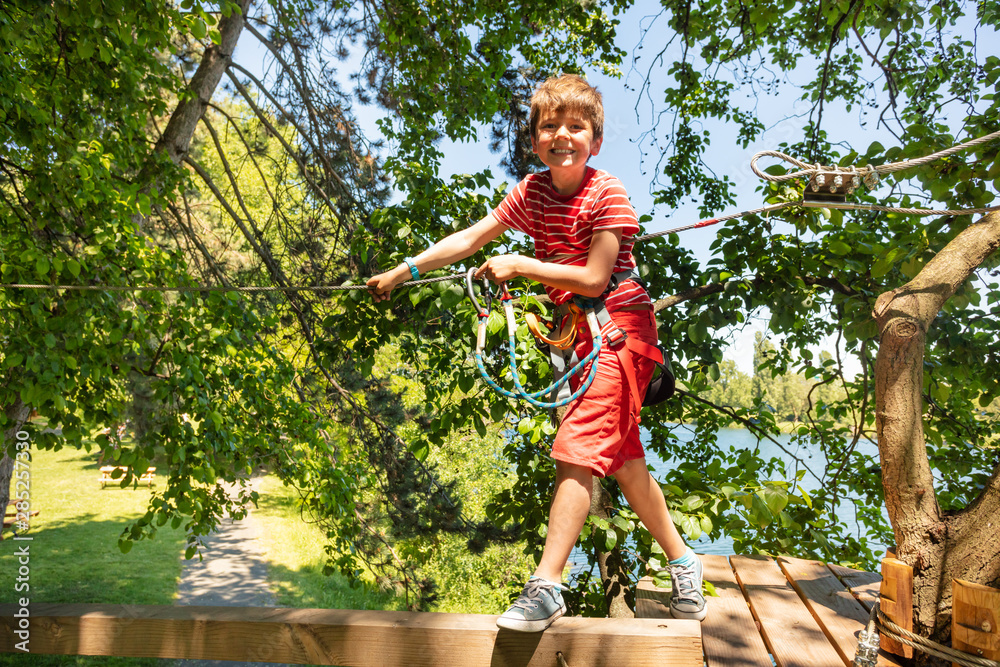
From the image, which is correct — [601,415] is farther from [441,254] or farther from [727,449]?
[727,449]

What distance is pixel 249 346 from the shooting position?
15.7ft

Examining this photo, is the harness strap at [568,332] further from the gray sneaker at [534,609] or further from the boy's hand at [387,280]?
the gray sneaker at [534,609]

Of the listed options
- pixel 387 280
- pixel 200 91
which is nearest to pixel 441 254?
pixel 387 280

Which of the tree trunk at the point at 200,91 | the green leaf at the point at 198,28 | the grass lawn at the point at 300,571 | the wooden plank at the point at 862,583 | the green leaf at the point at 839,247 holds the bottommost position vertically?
the grass lawn at the point at 300,571

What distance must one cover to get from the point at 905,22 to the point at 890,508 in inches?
139

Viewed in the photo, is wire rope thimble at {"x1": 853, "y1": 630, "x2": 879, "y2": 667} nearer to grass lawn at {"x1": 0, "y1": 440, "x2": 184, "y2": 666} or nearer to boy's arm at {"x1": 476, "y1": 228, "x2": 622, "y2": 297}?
boy's arm at {"x1": 476, "y1": 228, "x2": 622, "y2": 297}

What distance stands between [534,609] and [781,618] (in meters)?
0.99

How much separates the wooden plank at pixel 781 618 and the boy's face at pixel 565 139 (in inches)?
58.8

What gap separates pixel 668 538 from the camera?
6.70 ft

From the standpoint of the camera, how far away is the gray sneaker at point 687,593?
199cm

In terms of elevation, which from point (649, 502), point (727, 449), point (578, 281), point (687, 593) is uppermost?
point (578, 281)

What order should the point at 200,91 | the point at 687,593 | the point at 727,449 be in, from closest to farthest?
the point at 687,593 → the point at 727,449 → the point at 200,91

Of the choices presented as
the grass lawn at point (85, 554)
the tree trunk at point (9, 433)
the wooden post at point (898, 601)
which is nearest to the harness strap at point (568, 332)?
the wooden post at point (898, 601)

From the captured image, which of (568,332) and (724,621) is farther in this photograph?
(724,621)
